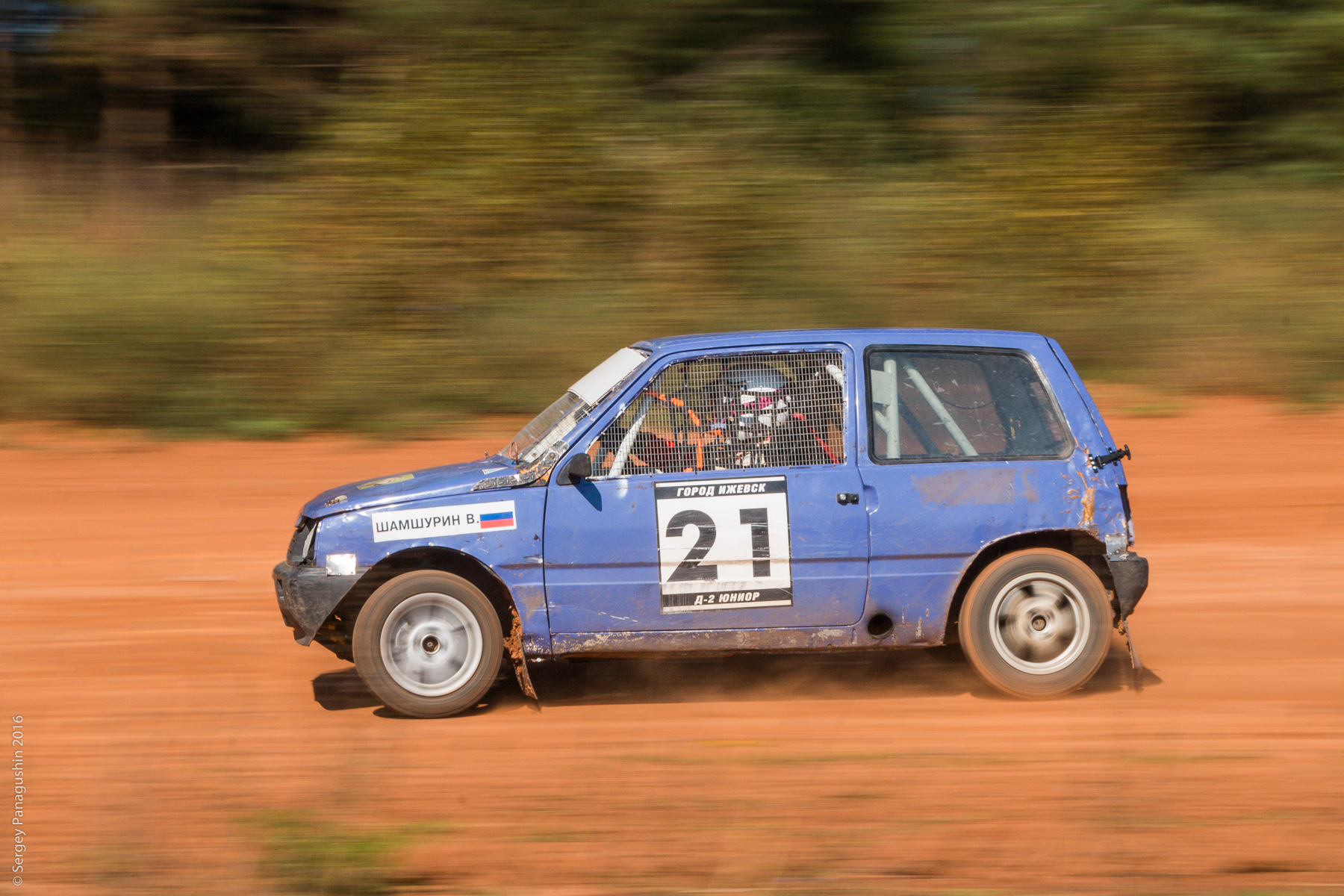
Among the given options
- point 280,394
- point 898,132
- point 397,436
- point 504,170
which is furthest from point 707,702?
point 898,132

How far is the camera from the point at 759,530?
5660 millimetres

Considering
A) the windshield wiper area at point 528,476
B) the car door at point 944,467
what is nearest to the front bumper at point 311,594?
the windshield wiper area at point 528,476

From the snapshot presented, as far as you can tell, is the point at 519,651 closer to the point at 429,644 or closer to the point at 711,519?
the point at 429,644

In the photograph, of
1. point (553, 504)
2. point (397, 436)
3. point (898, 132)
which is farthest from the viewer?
point (898, 132)

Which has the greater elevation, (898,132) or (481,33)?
(481,33)

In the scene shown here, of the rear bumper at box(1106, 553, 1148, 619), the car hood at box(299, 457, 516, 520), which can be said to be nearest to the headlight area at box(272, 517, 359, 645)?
the car hood at box(299, 457, 516, 520)

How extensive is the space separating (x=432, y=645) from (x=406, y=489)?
0.72 meters

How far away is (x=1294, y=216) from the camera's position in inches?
571

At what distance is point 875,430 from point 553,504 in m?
1.51

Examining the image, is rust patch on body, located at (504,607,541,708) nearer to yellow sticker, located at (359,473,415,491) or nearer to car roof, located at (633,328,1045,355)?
yellow sticker, located at (359,473,415,491)

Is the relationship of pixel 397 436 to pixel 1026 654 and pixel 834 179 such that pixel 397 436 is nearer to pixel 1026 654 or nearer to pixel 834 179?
pixel 834 179

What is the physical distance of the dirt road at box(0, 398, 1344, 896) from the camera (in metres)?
4.07

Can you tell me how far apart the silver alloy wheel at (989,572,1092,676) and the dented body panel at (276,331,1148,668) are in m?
0.21

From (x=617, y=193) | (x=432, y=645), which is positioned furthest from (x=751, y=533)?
(x=617, y=193)
